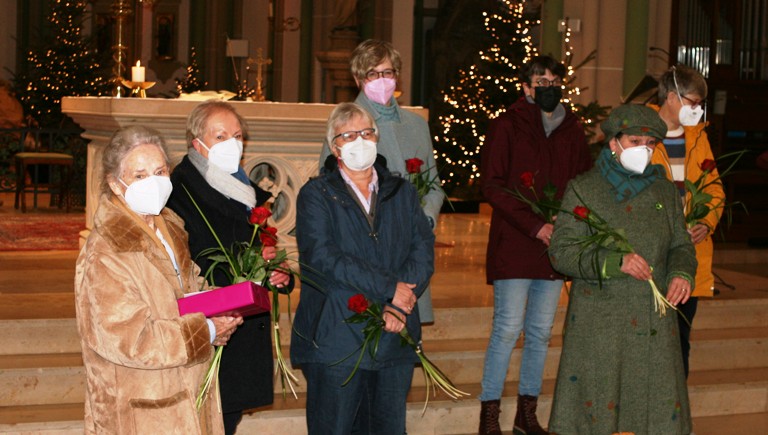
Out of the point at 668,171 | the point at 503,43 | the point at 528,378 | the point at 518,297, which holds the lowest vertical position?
the point at 528,378

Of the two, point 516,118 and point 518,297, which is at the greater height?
point 516,118

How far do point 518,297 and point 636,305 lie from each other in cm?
101

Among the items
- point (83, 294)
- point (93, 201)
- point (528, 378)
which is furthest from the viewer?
point (93, 201)

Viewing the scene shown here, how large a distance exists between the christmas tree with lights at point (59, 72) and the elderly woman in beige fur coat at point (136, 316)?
552 inches

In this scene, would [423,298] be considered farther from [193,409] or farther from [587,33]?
[587,33]

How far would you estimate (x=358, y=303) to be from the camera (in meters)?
4.04

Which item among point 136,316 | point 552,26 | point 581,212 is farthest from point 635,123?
point 552,26

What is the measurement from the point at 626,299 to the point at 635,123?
65cm

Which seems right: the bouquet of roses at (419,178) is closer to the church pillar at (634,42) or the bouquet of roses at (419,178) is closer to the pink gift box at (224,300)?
the pink gift box at (224,300)

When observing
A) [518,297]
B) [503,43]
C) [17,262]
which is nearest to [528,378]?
[518,297]

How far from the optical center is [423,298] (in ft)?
17.0

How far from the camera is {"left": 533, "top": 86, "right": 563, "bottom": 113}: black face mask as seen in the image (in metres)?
5.38

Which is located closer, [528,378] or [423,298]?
[423,298]

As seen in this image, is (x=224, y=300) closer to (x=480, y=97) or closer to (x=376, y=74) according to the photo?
(x=376, y=74)
